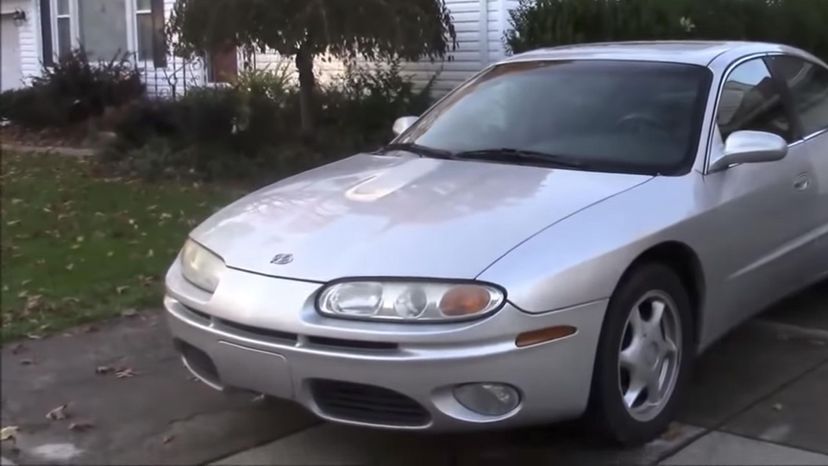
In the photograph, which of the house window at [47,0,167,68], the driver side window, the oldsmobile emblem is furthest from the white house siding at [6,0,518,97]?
the oldsmobile emblem

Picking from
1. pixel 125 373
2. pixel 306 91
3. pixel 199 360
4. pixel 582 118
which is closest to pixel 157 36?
pixel 306 91

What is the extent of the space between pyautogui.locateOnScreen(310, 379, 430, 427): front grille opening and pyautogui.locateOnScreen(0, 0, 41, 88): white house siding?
54.7 ft

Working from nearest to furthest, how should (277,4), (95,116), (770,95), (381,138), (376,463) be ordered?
(376,463), (770,95), (277,4), (381,138), (95,116)

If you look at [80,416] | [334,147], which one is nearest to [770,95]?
[80,416]

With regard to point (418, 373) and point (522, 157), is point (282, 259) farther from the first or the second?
point (522, 157)

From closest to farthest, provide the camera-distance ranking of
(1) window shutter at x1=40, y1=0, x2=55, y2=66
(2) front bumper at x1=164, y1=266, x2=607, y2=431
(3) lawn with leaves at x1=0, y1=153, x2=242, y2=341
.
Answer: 1. (2) front bumper at x1=164, y1=266, x2=607, y2=431
2. (3) lawn with leaves at x1=0, y1=153, x2=242, y2=341
3. (1) window shutter at x1=40, y1=0, x2=55, y2=66

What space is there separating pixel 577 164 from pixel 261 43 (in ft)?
22.7

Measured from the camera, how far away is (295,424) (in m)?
4.90

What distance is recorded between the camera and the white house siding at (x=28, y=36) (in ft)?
64.4

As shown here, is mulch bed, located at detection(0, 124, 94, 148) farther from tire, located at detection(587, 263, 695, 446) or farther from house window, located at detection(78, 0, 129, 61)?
tire, located at detection(587, 263, 695, 446)

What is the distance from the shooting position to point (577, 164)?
16.3 feet

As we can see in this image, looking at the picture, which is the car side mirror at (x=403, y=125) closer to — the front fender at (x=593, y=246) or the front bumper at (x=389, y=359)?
the front fender at (x=593, y=246)

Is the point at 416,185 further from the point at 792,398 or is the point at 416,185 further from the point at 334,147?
the point at 334,147

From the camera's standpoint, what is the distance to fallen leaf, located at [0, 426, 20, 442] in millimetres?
4685
